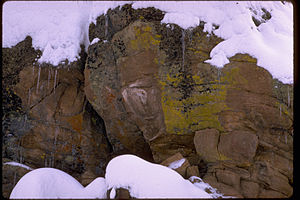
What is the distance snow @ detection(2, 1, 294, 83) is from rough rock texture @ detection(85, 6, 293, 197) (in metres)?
0.22

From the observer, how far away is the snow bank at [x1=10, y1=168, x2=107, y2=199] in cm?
403

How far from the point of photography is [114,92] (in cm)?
673

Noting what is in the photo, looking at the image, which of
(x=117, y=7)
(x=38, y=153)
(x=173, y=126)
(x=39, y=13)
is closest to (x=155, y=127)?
(x=173, y=126)

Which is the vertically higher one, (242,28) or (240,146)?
(242,28)

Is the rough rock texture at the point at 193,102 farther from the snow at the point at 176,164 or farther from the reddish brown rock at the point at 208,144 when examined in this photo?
the snow at the point at 176,164

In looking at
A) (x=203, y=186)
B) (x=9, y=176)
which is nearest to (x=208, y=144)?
(x=203, y=186)

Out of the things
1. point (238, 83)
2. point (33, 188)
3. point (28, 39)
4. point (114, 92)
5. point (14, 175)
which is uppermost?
point (28, 39)

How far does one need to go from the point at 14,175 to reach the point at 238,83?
6.62m

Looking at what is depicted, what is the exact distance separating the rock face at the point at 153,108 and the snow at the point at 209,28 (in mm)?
206

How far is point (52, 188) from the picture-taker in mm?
4176

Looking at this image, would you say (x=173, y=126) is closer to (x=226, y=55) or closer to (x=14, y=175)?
(x=226, y=55)

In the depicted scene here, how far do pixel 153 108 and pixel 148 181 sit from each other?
246cm

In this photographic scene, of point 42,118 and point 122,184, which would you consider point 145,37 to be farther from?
point 42,118

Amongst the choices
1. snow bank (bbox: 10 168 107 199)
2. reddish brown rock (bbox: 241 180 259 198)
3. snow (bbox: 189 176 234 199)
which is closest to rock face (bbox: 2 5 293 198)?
reddish brown rock (bbox: 241 180 259 198)
